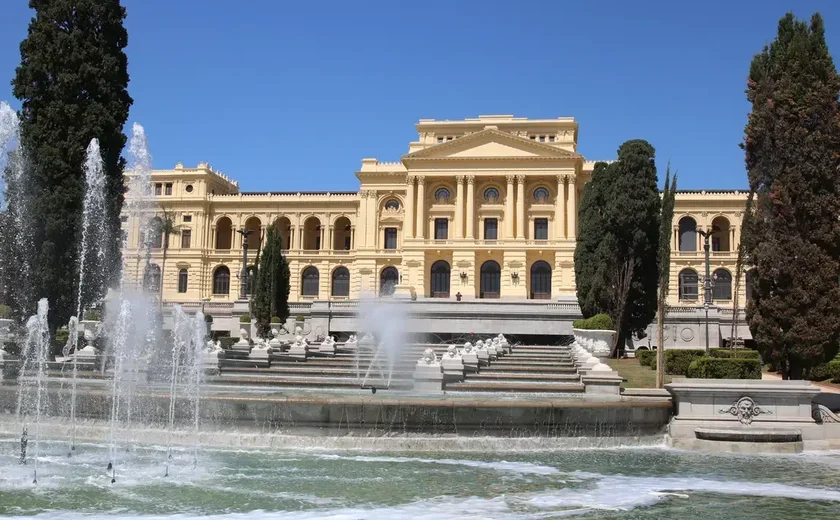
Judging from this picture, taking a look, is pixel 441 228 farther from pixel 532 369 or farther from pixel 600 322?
pixel 532 369

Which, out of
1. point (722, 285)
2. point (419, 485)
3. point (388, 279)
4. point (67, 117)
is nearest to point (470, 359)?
point (419, 485)

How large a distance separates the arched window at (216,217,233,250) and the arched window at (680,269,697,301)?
135 feet

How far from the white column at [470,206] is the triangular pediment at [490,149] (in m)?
2.00

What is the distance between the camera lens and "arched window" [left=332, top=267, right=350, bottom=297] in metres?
73.0

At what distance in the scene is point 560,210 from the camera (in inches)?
2511

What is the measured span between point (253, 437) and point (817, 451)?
11.5 meters

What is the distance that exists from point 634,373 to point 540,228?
38.7 meters

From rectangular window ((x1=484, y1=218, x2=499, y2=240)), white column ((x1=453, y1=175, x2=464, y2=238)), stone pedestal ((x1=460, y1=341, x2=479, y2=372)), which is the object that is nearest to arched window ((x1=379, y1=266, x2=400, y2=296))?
white column ((x1=453, y1=175, x2=464, y2=238))

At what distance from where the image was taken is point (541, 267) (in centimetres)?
6412

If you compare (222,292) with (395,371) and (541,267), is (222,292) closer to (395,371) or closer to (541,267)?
(541,267)

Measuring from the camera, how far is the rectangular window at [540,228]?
6519 cm

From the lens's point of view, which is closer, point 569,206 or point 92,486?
point 92,486

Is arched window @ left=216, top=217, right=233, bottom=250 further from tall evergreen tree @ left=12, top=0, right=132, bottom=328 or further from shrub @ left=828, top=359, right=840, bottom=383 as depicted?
shrub @ left=828, top=359, right=840, bottom=383

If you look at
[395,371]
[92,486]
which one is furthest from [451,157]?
[92,486]
